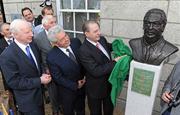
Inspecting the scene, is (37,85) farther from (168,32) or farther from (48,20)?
(168,32)

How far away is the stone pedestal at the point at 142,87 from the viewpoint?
2.46m

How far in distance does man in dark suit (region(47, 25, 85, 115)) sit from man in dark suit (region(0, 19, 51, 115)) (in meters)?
0.17

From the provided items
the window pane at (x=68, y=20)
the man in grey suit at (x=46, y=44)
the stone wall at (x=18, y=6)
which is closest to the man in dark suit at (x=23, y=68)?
the man in grey suit at (x=46, y=44)

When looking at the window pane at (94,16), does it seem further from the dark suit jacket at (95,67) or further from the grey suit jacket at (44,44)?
the dark suit jacket at (95,67)

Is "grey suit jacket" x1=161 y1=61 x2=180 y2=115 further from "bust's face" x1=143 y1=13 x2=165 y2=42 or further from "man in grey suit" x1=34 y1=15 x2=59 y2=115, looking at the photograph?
"man in grey suit" x1=34 y1=15 x2=59 y2=115

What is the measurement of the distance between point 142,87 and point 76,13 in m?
2.89

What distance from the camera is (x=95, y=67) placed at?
2.63 metres

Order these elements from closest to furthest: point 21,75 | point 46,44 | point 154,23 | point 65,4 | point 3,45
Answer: point 154,23 → point 21,75 → point 46,44 → point 3,45 → point 65,4

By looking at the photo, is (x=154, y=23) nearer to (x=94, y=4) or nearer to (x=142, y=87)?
(x=142, y=87)

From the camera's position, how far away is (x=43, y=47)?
3.28m

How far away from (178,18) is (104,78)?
1352mm

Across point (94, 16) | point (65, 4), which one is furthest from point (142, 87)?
point (65, 4)

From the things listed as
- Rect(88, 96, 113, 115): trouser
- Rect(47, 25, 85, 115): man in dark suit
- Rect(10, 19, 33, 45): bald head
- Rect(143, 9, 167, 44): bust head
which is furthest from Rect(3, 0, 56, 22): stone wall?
Rect(143, 9, 167, 44): bust head

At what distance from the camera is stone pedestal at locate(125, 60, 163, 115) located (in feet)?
8.06
